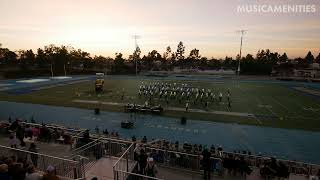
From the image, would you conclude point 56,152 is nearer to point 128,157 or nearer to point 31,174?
point 128,157

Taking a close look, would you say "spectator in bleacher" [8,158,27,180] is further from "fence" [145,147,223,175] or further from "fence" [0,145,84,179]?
"fence" [145,147,223,175]

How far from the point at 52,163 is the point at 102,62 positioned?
138482 mm

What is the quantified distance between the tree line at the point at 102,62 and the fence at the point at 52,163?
81663mm

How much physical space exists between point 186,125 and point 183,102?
12118 millimetres

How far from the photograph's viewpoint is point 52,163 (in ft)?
34.0

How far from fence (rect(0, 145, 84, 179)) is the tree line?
81.7m

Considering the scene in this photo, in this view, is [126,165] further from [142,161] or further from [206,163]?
[206,163]

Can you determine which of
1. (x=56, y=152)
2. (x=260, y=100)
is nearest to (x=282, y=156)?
(x=56, y=152)

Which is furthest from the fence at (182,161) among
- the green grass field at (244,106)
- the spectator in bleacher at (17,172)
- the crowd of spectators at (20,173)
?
the green grass field at (244,106)

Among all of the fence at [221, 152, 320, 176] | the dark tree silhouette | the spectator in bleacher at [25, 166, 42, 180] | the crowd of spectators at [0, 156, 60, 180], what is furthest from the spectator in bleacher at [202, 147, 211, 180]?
the dark tree silhouette

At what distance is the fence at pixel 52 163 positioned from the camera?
9471 millimetres

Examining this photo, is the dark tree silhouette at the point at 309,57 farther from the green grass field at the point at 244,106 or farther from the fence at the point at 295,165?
the fence at the point at 295,165

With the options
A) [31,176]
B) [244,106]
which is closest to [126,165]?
[31,176]

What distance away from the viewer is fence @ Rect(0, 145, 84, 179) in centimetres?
947
